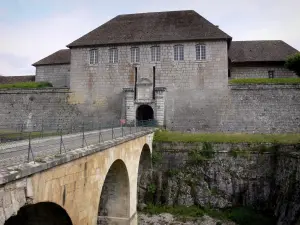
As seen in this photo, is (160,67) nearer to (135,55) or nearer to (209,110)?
(135,55)

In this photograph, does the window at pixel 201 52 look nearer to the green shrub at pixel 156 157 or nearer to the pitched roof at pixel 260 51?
the pitched roof at pixel 260 51

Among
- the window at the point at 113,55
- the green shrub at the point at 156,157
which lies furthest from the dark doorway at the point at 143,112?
the green shrub at the point at 156,157

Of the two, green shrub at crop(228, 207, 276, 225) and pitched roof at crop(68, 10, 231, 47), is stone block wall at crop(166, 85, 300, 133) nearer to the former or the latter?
pitched roof at crop(68, 10, 231, 47)

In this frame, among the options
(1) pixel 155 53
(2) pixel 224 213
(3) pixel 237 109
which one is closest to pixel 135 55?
(1) pixel 155 53

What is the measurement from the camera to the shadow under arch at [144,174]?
17.0 metres

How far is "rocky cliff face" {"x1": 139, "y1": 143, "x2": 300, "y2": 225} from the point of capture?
52.5 feet

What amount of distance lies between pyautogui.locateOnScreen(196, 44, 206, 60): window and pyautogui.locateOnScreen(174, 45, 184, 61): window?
1.23m

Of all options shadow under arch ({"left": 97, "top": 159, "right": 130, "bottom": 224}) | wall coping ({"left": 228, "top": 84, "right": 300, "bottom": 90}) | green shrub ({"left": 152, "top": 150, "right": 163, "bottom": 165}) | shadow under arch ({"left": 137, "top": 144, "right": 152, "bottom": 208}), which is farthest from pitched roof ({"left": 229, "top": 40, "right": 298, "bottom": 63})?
shadow under arch ({"left": 97, "top": 159, "right": 130, "bottom": 224})

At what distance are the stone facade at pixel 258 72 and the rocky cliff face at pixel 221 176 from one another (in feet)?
36.3

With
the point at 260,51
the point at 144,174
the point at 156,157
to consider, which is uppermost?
the point at 260,51

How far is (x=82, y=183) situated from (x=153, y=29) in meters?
20.6

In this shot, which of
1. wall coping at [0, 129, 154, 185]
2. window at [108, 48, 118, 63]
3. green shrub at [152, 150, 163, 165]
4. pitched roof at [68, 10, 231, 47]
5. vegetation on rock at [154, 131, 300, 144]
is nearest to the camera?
wall coping at [0, 129, 154, 185]

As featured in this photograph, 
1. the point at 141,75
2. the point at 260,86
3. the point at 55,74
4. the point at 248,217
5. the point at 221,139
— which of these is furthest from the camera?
the point at 55,74

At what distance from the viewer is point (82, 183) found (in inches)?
273
